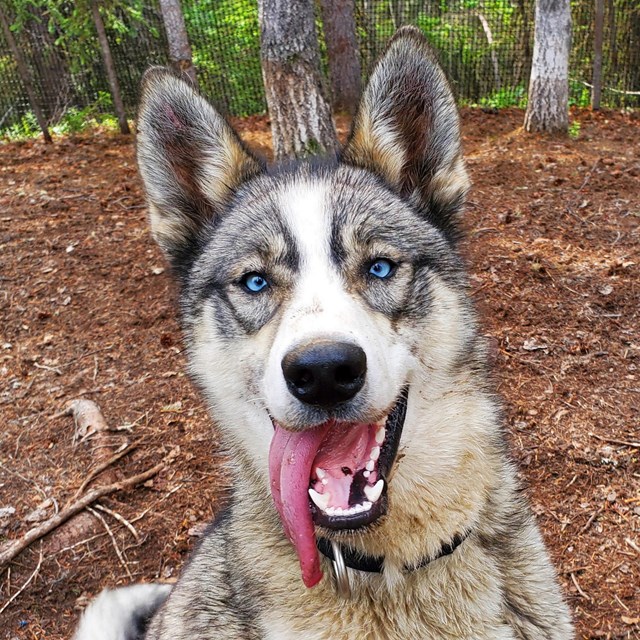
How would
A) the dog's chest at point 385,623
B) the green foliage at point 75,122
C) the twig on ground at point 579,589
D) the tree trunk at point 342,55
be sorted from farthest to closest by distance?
the green foliage at point 75,122
the tree trunk at point 342,55
the twig on ground at point 579,589
the dog's chest at point 385,623

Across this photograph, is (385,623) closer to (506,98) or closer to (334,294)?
(334,294)

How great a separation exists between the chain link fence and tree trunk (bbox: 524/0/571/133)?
10.7ft

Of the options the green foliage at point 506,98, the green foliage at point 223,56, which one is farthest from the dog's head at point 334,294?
the green foliage at point 223,56

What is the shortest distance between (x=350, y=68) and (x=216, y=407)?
8967 mm

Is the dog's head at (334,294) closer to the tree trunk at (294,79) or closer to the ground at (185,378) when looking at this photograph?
the ground at (185,378)

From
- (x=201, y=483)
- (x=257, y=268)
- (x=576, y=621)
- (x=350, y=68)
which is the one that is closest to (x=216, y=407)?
(x=257, y=268)

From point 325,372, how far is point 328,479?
1.23 feet

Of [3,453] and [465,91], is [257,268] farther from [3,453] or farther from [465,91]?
[465,91]

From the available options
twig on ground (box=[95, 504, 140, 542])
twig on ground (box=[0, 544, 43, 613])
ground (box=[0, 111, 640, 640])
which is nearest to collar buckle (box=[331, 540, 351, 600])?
ground (box=[0, 111, 640, 640])

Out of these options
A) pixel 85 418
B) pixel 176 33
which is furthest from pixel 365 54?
pixel 85 418

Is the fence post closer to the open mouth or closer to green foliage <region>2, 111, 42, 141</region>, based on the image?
green foliage <region>2, 111, 42, 141</region>

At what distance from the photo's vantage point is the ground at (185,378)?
11.1 feet

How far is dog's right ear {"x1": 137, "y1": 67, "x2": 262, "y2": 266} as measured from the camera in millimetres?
2441

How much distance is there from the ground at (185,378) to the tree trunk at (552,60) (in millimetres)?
1196
